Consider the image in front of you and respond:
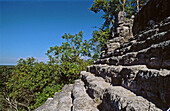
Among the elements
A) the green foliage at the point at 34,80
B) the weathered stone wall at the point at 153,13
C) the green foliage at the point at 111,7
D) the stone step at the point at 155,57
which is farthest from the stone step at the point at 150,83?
the green foliage at the point at 111,7

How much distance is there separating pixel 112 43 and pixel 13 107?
392 inches

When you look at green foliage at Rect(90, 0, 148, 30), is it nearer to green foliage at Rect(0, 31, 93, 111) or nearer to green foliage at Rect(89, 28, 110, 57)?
green foliage at Rect(89, 28, 110, 57)

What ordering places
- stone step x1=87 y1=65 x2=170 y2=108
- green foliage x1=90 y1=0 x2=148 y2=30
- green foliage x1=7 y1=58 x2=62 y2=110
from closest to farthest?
stone step x1=87 y1=65 x2=170 y2=108 → green foliage x1=7 y1=58 x2=62 y2=110 → green foliage x1=90 y1=0 x2=148 y2=30

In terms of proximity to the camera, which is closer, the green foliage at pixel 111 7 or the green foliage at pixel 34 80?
the green foliage at pixel 34 80

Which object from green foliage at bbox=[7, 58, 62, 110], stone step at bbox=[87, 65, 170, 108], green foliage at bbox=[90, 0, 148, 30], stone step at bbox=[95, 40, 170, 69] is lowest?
green foliage at bbox=[7, 58, 62, 110]

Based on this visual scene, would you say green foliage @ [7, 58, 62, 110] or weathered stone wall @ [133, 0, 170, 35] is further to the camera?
green foliage @ [7, 58, 62, 110]

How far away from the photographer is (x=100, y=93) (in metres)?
2.43

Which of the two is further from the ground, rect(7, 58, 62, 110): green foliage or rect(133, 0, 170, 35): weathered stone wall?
rect(133, 0, 170, 35): weathered stone wall

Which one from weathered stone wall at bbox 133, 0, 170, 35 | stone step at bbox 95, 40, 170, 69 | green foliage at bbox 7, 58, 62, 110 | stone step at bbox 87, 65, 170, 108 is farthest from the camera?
green foliage at bbox 7, 58, 62, 110

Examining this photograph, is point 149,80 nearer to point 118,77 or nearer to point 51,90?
point 118,77

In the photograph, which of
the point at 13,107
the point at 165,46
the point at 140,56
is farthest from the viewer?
the point at 13,107

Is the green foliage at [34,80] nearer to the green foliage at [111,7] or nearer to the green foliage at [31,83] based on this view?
the green foliage at [31,83]

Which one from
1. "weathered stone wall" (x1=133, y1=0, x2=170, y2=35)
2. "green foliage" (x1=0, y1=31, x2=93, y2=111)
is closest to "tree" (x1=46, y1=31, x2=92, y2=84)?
"green foliage" (x1=0, y1=31, x2=93, y2=111)

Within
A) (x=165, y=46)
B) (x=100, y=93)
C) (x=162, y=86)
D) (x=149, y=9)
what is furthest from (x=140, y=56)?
(x=149, y=9)
